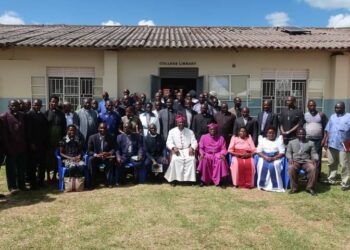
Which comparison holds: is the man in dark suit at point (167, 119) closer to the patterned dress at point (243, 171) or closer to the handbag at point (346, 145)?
the patterned dress at point (243, 171)

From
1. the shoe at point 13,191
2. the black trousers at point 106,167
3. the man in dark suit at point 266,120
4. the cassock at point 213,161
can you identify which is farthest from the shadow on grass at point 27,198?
the man in dark suit at point 266,120

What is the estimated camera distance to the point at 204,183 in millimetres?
7207

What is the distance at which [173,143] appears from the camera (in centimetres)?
752

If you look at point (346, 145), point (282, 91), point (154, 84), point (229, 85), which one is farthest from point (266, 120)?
point (154, 84)

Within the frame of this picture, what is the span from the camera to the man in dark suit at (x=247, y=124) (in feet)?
24.5

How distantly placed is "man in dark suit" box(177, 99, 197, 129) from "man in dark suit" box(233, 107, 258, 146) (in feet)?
3.13

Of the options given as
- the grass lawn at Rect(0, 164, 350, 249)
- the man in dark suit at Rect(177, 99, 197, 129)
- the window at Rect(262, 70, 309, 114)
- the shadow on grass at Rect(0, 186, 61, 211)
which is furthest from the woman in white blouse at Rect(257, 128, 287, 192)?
the window at Rect(262, 70, 309, 114)

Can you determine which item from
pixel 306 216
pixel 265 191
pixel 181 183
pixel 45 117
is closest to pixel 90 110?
pixel 45 117

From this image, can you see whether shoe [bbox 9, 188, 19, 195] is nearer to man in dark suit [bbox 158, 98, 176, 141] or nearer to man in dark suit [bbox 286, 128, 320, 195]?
man in dark suit [bbox 158, 98, 176, 141]

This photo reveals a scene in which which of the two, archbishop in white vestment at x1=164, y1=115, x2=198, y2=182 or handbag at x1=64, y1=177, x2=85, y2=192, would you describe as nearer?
handbag at x1=64, y1=177, x2=85, y2=192

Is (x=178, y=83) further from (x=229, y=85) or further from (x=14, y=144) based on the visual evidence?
(x=14, y=144)

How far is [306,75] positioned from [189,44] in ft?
12.3

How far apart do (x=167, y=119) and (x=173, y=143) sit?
1.88 ft

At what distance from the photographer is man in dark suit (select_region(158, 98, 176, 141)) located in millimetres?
7762
